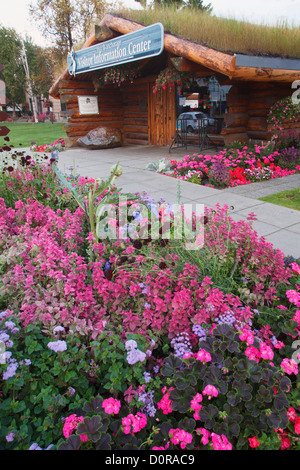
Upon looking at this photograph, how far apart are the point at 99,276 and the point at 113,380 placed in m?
0.69

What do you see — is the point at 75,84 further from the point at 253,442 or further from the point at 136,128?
the point at 253,442

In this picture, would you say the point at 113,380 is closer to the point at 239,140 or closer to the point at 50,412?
the point at 50,412

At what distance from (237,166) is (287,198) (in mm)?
1989

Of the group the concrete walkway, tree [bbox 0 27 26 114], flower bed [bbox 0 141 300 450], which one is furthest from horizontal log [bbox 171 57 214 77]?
tree [bbox 0 27 26 114]

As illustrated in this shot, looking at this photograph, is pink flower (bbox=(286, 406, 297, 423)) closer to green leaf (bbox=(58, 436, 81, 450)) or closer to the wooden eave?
green leaf (bbox=(58, 436, 81, 450))

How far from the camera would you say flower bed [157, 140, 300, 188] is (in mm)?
6625

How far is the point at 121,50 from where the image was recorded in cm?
917

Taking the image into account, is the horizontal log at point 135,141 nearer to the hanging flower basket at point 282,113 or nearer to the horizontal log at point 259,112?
the horizontal log at point 259,112

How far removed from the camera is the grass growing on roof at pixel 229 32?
296 inches

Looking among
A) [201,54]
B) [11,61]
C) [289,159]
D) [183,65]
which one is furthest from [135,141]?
[11,61]

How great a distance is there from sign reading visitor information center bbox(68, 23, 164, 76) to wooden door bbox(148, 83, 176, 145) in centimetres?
285

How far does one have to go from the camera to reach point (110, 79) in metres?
11.2
